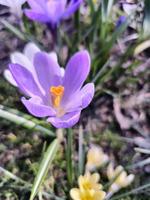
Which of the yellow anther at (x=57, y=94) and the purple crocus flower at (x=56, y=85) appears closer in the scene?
the purple crocus flower at (x=56, y=85)

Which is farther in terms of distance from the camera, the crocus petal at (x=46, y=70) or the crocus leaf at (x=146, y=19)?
the crocus leaf at (x=146, y=19)

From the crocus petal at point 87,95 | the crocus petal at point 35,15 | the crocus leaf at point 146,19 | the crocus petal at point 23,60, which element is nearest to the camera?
the crocus petal at point 87,95

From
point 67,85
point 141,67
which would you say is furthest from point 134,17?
point 67,85

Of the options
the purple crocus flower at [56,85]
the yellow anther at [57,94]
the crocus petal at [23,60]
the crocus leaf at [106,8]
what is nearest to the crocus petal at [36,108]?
the purple crocus flower at [56,85]

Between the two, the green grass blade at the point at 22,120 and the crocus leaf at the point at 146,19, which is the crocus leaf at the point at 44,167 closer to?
the green grass blade at the point at 22,120

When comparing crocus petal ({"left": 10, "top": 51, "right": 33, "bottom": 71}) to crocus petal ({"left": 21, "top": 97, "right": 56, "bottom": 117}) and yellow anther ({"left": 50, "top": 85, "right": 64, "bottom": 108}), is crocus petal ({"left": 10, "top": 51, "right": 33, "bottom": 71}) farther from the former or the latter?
crocus petal ({"left": 21, "top": 97, "right": 56, "bottom": 117})

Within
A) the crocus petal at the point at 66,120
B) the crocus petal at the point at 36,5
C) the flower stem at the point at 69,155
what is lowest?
the flower stem at the point at 69,155

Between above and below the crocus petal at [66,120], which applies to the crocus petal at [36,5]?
above

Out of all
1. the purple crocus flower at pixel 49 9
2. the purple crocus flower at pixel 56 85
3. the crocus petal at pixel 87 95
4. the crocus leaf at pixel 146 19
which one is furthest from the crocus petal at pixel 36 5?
the crocus leaf at pixel 146 19

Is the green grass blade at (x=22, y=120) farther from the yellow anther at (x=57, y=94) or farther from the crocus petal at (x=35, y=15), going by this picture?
the crocus petal at (x=35, y=15)

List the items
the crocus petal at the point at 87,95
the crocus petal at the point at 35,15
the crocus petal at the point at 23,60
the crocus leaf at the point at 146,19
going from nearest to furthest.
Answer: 1. the crocus petal at the point at 87,95
2. the crocus petal at the point at 35,15
3. the crocus petal at the point at 23,60
4. the crocus leaf at the point at 146,19
